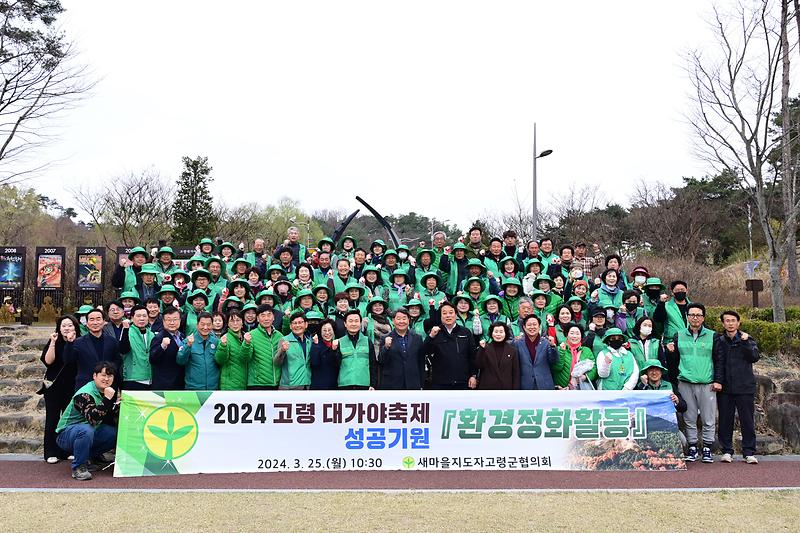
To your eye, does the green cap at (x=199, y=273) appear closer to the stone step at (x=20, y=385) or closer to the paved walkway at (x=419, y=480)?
the paved walkway at (x=419, y=480)

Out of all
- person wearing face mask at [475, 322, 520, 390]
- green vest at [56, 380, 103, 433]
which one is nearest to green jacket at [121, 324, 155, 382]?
green vest at [56, 380, 103, 433]

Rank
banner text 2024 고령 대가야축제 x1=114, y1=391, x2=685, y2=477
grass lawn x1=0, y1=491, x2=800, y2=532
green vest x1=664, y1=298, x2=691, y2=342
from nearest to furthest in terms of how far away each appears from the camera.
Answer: grass lawn x1=0, y1=491, x2=800, y2=532
banner text 2024 고령 대가야축제 x1=114, y1=391, x2=685, y2=477
green vest x1=664, y1=298, x2=691, y2=342

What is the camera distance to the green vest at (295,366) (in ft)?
25.0

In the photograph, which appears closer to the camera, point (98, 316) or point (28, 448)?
point (98, 316)

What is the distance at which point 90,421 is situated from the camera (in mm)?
6879

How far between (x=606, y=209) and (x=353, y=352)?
29175mm

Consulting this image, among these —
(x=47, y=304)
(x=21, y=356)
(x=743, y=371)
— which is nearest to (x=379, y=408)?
(x=743, y=371)

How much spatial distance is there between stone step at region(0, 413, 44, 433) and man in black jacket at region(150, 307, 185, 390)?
2.44 meters

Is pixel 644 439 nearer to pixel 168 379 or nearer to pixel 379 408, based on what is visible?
pixel 379 408

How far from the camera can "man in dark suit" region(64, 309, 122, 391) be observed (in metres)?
7.23

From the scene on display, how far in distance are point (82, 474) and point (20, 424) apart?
2760mm

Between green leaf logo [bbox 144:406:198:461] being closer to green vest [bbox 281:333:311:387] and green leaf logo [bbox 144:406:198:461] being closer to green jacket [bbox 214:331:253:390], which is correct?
green jacket [bbox 214:331:253:390]

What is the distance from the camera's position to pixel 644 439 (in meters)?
7.21

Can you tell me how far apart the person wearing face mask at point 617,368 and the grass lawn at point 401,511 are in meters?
1.70
